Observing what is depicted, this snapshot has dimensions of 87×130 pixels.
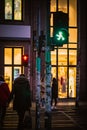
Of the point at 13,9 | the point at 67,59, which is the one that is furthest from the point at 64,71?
the point at 13,9

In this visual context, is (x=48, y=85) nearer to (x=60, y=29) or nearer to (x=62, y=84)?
(x=60, y=29)

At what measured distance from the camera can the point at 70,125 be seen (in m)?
18.9

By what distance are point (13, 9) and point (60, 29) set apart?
21104mm

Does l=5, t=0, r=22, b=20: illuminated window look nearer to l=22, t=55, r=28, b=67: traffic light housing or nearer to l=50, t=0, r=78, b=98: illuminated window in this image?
l=50, t=0, r=78, b=98: illuminated window

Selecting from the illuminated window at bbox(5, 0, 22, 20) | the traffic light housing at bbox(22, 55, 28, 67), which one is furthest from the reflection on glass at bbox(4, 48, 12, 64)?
the illuminated window at bbox(5, 0, 22, 20)

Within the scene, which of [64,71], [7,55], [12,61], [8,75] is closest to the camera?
[7,55]

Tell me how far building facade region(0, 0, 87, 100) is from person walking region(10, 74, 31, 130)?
17.6m

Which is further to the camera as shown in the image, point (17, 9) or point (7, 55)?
point (17, 9)

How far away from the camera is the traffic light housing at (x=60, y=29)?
47.2 ft

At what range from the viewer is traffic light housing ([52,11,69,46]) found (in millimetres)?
14391

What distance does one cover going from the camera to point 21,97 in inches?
573

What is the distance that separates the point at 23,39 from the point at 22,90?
19.5 metres

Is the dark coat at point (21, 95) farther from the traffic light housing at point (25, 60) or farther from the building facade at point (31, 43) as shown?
the building facade at point (31, 43)

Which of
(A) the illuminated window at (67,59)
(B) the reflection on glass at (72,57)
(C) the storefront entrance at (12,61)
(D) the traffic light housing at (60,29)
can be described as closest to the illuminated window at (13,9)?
(C) the storefront entrance at (12,61)
